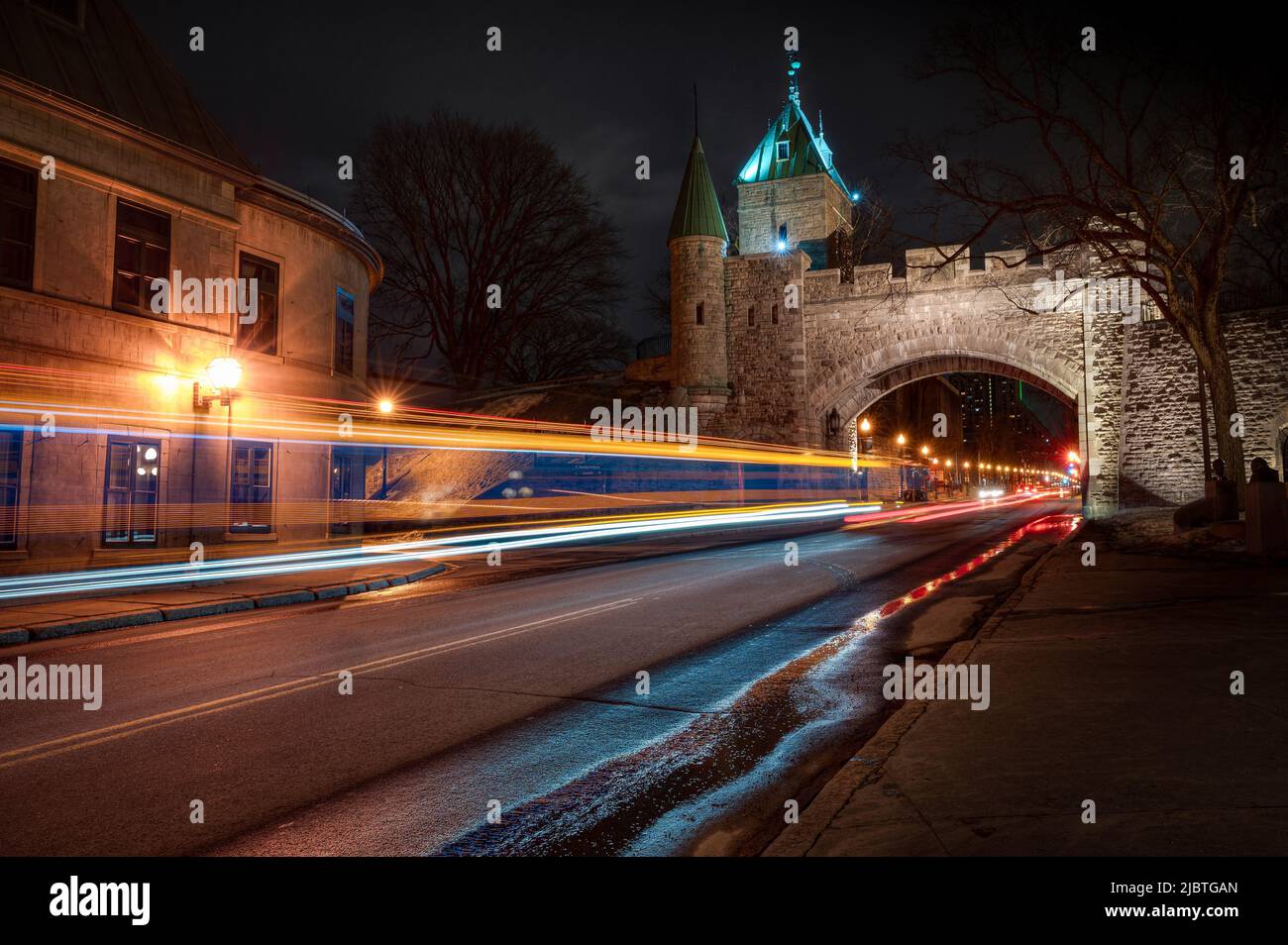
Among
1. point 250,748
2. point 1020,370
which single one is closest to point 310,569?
point 250,748

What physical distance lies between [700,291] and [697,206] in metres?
3.82

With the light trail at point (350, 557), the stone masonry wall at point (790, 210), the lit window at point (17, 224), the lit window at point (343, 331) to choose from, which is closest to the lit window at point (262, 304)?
the lit window at point (343, 331)

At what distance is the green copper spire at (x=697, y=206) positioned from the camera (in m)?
39.3

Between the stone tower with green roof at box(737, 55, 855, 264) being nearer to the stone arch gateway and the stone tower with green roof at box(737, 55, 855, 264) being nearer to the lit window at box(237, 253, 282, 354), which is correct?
the stone arch gateway

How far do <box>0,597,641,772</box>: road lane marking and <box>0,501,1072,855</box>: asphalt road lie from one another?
23 mm

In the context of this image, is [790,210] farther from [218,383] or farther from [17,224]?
[17,224]

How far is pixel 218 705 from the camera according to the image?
20.1ft

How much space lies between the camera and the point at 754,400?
39.7 m

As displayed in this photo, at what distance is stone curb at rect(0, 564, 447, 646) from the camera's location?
30.5 ft

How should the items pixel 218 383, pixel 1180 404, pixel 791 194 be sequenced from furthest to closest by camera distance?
1. pixel 791 194
2. pixel 1180 404
3. pixel 218 383

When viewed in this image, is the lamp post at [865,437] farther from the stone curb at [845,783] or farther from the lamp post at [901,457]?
the stone curb at [845,783]

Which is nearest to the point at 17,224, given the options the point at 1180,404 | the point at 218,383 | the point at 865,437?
the point at 218,383

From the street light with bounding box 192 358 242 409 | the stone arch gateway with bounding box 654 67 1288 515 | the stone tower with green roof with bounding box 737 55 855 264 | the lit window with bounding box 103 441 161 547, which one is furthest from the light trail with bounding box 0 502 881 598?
the stone tower with green roof with bounding box 737 55 855 264

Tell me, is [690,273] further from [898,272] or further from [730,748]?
[730,748]
